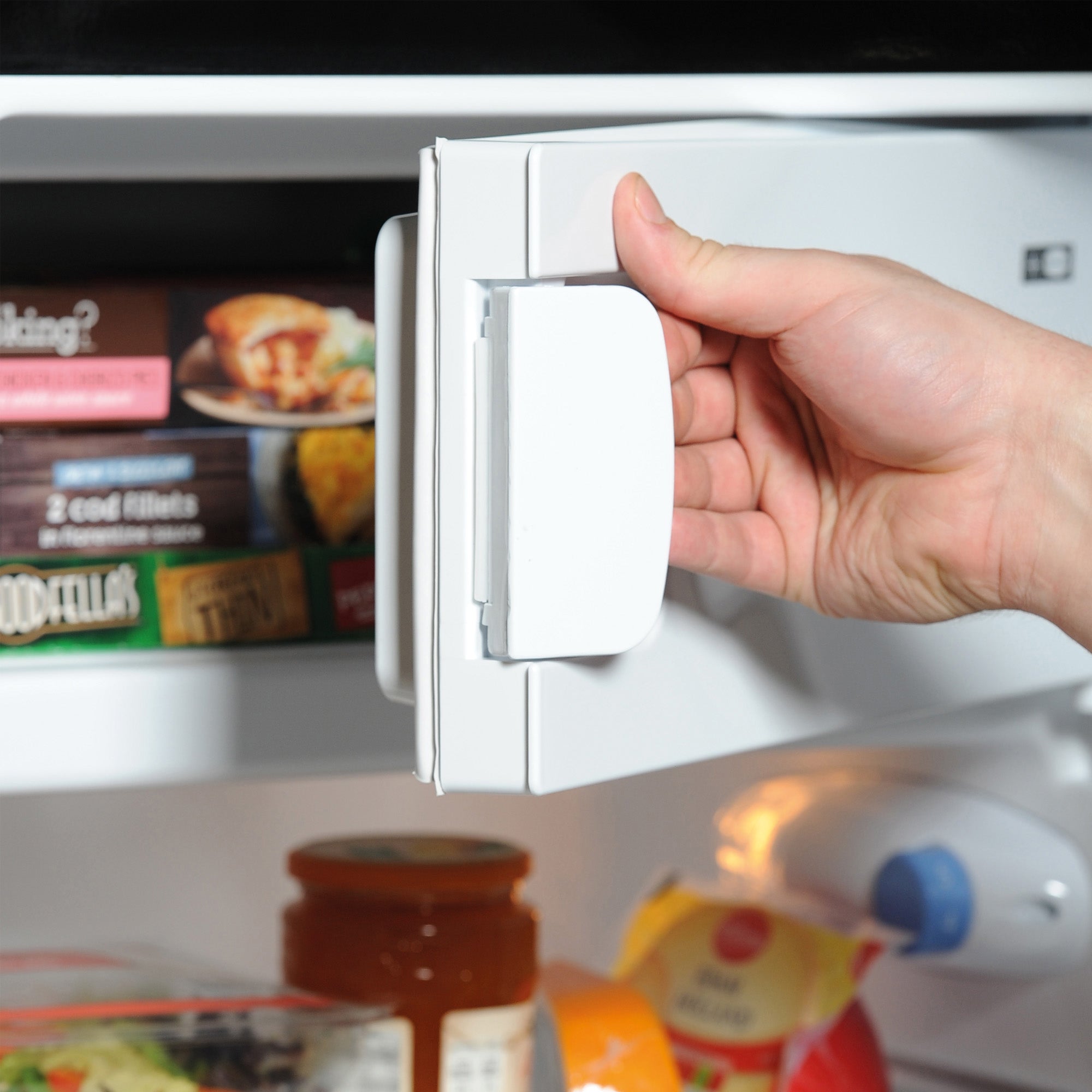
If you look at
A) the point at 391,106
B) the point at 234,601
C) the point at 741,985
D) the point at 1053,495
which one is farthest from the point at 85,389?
the point at 741,985

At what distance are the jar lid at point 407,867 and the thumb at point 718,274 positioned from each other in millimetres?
452

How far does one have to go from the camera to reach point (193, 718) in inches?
30.0

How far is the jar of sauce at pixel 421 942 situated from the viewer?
0.87m

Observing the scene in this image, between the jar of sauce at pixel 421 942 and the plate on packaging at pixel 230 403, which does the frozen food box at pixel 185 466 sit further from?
the jar of sauce at pixel 421 942

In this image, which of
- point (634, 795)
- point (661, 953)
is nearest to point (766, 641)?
point (661, 953)

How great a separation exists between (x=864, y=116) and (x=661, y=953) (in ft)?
2.40

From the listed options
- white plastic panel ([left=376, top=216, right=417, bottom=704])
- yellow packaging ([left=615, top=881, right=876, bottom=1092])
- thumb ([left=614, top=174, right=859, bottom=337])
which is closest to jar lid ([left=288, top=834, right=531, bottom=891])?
yellow packaging ([left=615, top=881, right=876, bottom=1092])

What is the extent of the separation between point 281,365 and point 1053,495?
458 millimetres

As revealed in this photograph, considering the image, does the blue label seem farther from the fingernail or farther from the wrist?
the wrist

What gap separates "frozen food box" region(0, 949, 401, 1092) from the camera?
2.48 ft

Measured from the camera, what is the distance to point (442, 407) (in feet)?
1.64

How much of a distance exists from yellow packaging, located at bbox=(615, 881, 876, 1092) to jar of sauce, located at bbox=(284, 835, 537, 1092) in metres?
→ 0.23

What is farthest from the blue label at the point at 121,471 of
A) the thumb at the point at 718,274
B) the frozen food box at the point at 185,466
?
the thumb at the point at 718,274

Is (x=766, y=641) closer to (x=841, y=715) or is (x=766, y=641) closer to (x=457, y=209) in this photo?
(x=841, y=715)
